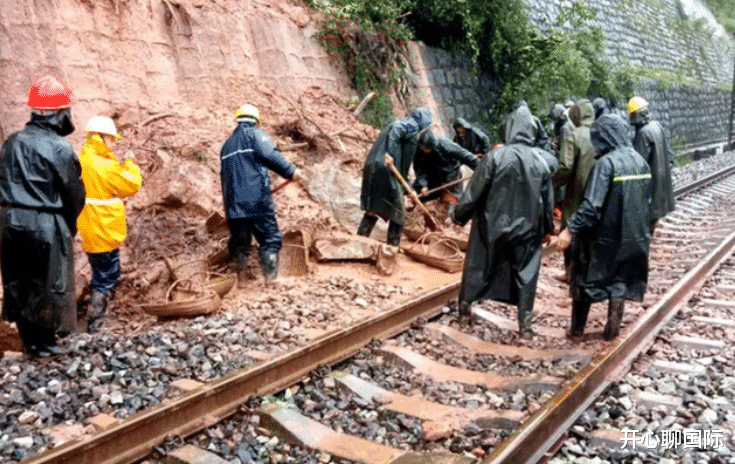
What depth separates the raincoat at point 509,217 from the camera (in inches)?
246

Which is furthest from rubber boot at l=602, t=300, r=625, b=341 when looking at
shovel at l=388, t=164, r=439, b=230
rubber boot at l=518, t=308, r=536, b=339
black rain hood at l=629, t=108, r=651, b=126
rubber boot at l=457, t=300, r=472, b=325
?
shovel at l=388, t=164, r=439, b=230

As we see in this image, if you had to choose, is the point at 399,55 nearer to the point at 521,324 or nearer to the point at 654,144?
the point at 654,144

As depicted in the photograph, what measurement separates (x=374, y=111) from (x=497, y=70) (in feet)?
16.9

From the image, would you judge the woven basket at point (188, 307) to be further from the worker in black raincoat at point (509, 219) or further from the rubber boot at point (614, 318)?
the rubber boot at point (614, 318)

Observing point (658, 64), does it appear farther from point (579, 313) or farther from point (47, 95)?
point (47, 95)

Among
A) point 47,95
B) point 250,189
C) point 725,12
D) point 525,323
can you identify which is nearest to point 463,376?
point 525,323

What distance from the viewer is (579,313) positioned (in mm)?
6137

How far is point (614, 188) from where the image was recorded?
227 inches

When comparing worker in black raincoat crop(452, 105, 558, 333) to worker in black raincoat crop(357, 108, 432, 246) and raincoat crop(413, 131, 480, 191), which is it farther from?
raincoat crop(413, 131, 480, 191)

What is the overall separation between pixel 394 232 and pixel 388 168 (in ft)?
2.88

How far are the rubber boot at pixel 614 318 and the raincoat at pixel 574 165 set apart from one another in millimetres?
2538

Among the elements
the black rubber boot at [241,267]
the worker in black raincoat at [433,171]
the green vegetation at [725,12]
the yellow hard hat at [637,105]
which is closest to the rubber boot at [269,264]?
the black rubber boot at [241,267]

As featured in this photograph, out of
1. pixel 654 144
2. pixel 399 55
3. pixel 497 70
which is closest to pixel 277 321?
pixel 654 144

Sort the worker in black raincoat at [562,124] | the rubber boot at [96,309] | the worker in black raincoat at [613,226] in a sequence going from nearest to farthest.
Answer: the worker in black raincoat at [613,226]
the rubber boot at [96,309]
the worker in black raincoat at [562,124]
